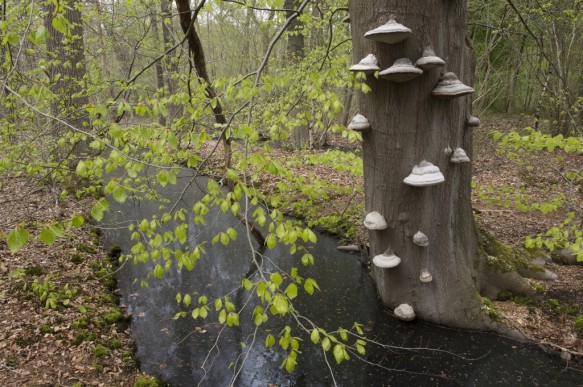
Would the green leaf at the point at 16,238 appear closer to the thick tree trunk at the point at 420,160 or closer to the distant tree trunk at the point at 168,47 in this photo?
the distant tree trunk at the point at 168,47

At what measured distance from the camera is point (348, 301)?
5.27m

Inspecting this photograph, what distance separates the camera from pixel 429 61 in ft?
9.48

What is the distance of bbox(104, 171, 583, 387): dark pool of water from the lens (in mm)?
3826

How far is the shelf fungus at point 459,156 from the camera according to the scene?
346cm

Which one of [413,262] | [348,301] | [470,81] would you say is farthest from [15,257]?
[470,81]

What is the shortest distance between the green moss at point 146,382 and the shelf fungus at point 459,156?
3.76 metres

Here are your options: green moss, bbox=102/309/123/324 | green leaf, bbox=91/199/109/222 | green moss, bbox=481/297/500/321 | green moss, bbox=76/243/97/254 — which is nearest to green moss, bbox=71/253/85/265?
green moss, bbox=76/243/97/254

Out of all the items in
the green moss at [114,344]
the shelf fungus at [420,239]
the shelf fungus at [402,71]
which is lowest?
the green moss at [114,344]

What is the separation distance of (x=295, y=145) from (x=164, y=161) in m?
10.4

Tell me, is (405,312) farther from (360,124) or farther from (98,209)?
(98,209)

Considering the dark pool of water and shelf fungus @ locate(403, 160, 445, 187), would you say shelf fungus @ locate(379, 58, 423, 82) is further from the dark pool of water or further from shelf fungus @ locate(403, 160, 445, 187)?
the dark pool of water

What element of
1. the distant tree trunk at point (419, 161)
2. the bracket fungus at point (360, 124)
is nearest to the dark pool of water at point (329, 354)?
the distant tree trunk at point (419, 161)

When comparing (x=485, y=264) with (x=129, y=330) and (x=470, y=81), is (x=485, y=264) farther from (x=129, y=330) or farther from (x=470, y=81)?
(x=129, y=330)

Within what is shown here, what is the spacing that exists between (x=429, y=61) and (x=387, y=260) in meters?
2.03
